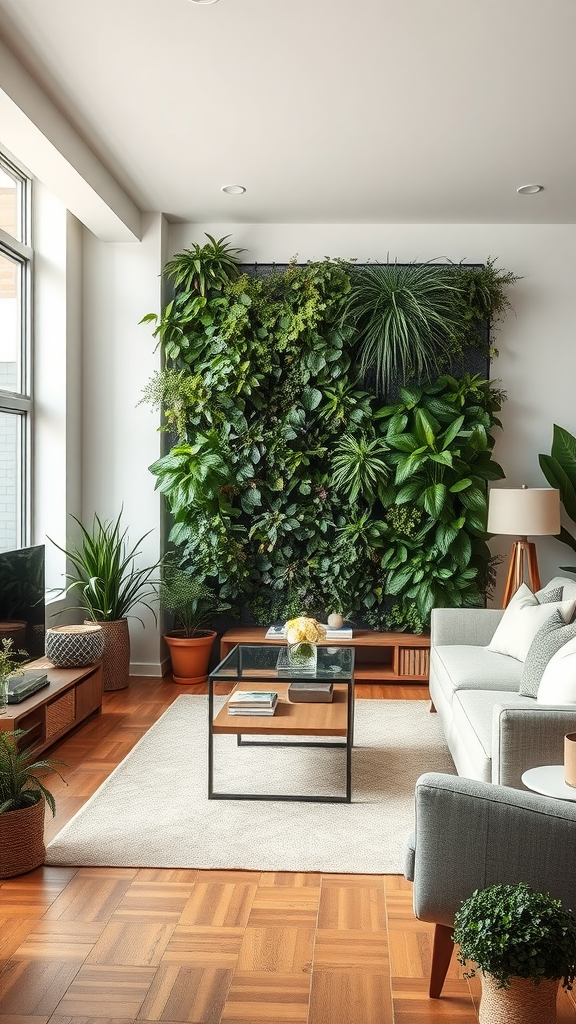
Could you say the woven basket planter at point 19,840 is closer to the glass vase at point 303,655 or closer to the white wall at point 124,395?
the glass vase at point 303,655

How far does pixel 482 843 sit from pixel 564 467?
3.95 m

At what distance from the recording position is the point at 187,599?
212 inches

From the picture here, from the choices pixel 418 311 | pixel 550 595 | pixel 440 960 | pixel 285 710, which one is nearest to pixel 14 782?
pixel 285 710

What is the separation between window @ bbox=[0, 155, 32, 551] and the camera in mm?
4992

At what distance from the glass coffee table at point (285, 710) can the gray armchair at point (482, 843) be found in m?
1.24

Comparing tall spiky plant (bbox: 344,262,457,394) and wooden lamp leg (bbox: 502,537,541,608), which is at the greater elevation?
tall spiky plant (bbox: 344,262,457,394)

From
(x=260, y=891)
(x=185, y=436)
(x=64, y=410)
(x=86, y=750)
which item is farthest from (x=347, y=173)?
(x=260, y=891)

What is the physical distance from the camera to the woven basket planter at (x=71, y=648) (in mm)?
4363

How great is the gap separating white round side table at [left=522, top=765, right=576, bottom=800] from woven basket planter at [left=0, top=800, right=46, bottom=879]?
4.98 feet

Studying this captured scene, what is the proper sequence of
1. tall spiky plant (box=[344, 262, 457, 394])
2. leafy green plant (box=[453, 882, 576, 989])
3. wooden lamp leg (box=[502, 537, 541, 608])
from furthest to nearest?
tall spiky plant (box=[344, 262, 457, 394]) → wooden lamp leg (box=[502, 537, 541, 608]) → leafy green plant (box=[453, 882, 576, 989])

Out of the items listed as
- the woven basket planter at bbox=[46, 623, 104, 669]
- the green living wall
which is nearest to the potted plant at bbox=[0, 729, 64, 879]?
the woven basket planter at bbox=[46, 623, 104, 669]

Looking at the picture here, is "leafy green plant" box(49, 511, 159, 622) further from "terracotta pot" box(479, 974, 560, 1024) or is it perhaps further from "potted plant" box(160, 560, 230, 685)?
"terracotta pot" box(479, 974, 560, 1024)

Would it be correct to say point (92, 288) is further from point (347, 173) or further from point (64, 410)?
point (347, 173)

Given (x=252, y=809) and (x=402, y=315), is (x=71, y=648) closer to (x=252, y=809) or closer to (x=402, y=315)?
(x=252, y=809)
